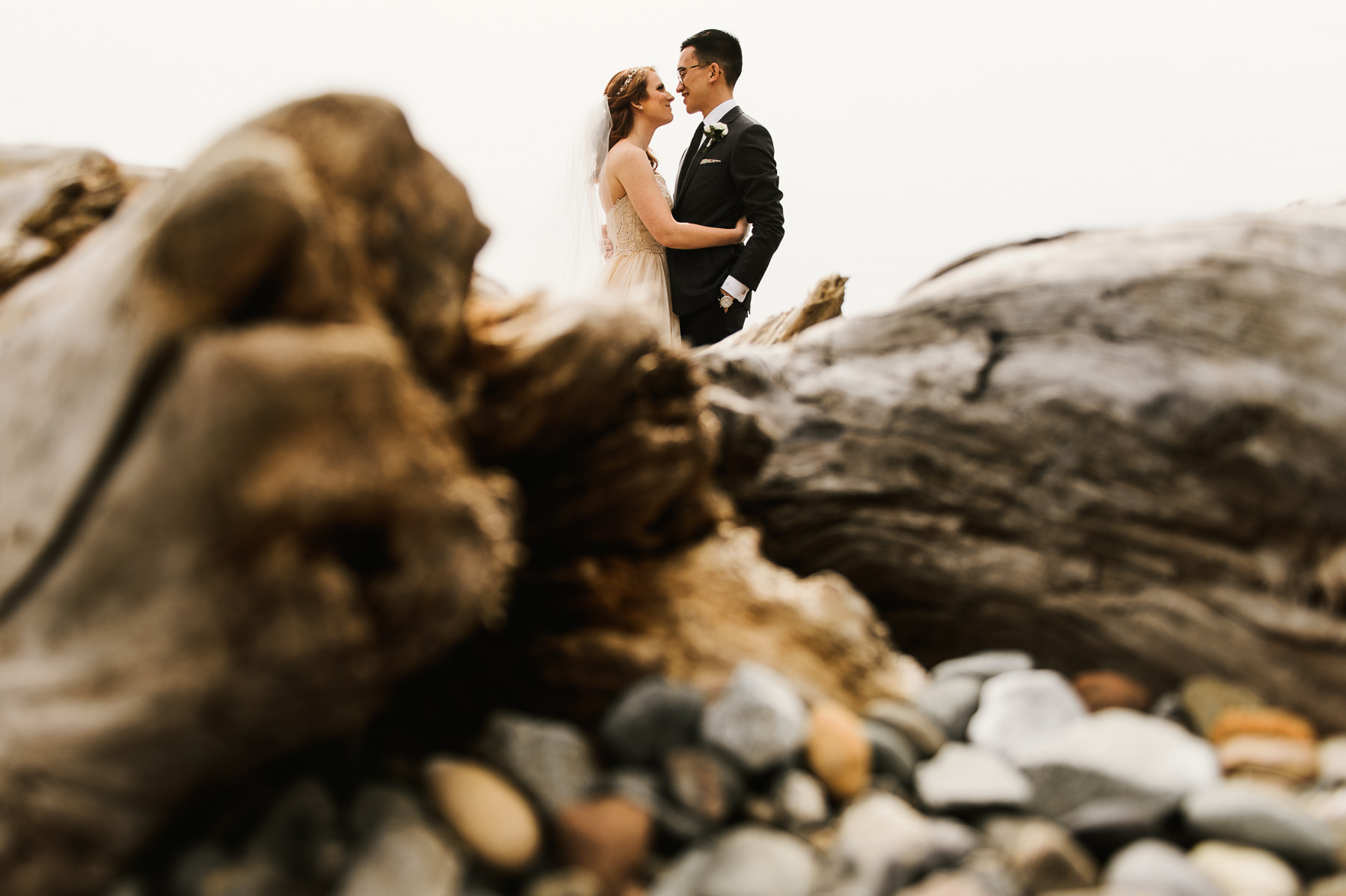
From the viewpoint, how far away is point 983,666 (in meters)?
2.47

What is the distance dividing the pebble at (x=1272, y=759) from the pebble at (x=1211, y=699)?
0.48 ft

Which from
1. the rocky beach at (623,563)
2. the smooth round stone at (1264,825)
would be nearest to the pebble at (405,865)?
the rocky beach at (623,563)

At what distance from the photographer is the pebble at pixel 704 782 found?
1826 millimetres

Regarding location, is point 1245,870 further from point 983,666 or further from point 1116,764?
point 983,666

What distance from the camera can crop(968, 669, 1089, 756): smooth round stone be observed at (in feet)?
7.27

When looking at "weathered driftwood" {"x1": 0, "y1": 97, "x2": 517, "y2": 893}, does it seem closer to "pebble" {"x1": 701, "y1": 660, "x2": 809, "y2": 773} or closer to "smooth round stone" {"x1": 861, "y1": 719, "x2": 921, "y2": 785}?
"pebble" {"x1": 701, "y1": 660, "x2": 809, "y2": 773}

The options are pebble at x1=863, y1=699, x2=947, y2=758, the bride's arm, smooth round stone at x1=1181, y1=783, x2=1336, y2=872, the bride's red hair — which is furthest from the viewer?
the bride's red hair

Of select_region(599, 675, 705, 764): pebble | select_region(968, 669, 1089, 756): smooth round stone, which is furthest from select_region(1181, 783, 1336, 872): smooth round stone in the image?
select_region(599, 675, 705, 764): pebble

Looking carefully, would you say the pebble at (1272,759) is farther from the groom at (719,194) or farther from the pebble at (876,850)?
the groom at (719,194)

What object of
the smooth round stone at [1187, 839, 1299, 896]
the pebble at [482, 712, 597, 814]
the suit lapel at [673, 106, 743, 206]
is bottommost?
the smooth round stone at [1187, 839, 1299, 896]

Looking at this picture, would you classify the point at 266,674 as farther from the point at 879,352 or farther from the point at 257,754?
the point at 879,352

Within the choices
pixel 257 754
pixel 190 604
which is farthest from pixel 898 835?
pixel 190 604

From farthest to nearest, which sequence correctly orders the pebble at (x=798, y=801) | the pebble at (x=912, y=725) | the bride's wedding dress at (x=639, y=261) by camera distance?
1. the bride's wedding dress at (x=639, y=261)
2. the pebble at (x=912, y=725)
3. the pebble at (x=798, y=801)

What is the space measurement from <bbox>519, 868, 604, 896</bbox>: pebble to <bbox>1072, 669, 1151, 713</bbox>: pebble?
56.5 inches
